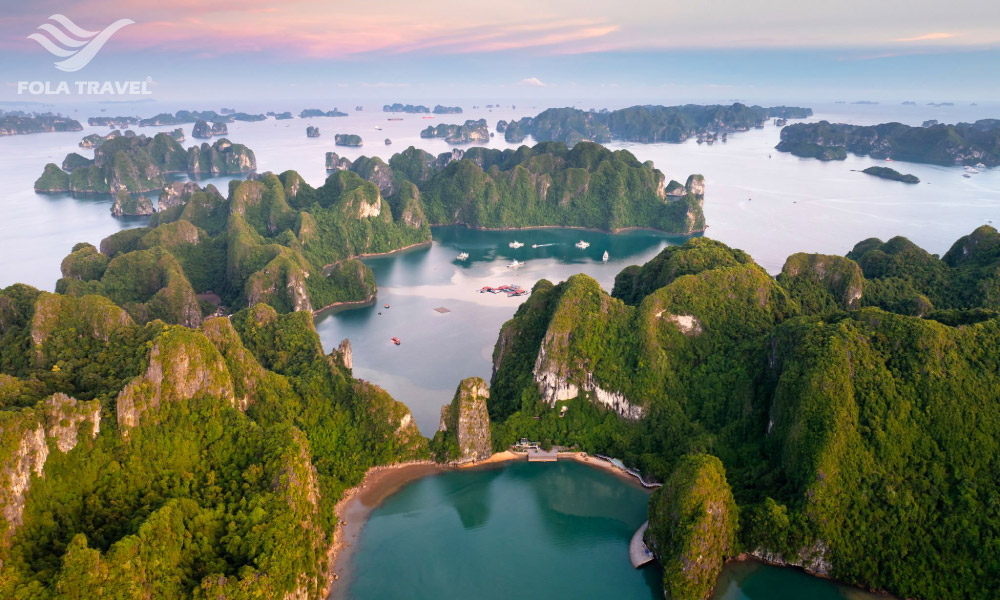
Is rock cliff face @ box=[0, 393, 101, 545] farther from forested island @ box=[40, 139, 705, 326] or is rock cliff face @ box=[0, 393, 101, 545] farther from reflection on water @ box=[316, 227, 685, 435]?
forested island @ box=[40, 139, 705, 326]

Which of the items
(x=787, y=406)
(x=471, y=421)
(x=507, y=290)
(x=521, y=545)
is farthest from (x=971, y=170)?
(x=521, y=545)

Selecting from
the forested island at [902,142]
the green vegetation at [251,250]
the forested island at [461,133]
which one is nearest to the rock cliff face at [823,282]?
the green vegetation at [251,250]

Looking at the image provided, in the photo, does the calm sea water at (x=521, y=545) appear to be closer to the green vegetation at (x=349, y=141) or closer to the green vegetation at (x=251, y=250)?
the green vegetation at (x=251, y=250)

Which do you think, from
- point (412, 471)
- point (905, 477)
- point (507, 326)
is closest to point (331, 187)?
point (507, 326)

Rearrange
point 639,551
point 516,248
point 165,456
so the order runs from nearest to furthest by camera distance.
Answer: point 165,456
point 639,551
point 516,248

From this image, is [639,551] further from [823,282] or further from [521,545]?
[823,282]

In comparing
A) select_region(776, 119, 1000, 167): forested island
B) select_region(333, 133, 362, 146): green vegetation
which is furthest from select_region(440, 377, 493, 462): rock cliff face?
select_region(333, 133, 362, 146): green vegetation
